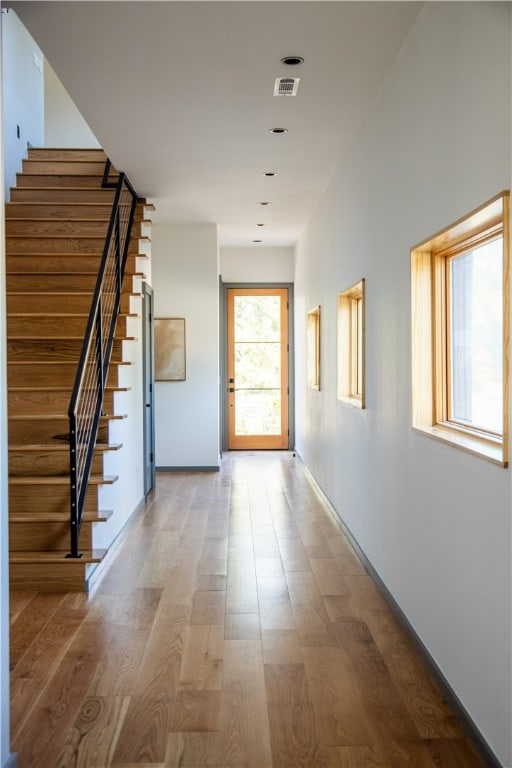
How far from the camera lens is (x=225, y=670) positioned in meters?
3.14

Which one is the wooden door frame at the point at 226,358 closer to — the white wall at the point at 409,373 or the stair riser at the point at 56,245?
the stair riser at the point at 56,245

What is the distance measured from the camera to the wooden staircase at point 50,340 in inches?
174

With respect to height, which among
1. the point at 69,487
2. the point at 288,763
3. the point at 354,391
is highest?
the point at 354,391

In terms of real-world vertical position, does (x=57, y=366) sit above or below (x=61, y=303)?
below

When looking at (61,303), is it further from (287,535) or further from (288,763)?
(288,763)

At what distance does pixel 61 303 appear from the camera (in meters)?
5.82

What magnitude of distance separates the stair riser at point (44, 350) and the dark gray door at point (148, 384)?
1.51 metres

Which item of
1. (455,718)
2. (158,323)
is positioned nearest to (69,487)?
(455,718)

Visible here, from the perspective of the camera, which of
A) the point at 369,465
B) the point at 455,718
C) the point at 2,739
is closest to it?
the point at 2,739

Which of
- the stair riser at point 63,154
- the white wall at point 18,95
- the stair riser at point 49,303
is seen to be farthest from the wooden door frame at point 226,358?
the stair riser at point 49,303

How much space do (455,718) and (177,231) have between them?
7.05m

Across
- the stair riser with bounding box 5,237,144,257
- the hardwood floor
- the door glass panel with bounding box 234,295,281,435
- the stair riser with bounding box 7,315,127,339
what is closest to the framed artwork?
the door glass panel with bounding box 234,295,281,435

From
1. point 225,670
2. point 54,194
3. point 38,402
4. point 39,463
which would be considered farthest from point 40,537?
point 54,194

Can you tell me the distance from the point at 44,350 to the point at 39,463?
109cm
